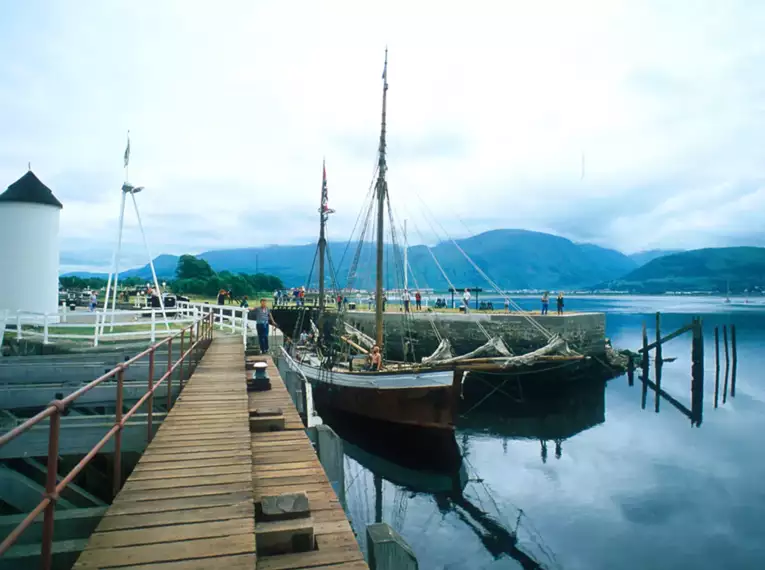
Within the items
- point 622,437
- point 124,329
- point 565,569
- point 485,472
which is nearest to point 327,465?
point 565,569

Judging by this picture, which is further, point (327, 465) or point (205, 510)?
point (327, 465)

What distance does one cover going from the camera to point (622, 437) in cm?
1969

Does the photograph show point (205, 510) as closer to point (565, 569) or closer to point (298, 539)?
point (298, 539)

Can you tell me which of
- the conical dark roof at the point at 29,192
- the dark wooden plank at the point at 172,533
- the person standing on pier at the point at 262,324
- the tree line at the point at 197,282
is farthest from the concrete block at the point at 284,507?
the tree line at the point at 197,282

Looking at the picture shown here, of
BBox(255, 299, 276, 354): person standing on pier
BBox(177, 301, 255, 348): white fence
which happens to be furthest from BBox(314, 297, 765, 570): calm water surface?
BBox(177, 301, 255, 348): white fence

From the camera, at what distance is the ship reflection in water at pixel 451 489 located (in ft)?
36.0

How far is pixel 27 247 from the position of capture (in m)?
19.0

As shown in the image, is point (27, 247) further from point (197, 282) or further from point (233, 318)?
point (197, 282)

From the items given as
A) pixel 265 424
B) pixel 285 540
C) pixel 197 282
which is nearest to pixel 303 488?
pixel 285 540

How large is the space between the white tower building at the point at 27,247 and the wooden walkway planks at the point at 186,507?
16.6 metres

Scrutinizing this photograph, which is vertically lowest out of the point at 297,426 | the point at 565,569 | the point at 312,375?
the point at 565,569

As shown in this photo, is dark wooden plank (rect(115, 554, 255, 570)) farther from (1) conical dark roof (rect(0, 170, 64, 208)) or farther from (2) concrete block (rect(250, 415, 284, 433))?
(1) conical dark roof (rect(0, 170, 64, 208))

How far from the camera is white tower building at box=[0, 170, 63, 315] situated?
61.1 ft

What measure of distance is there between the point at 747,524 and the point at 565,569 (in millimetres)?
5912
